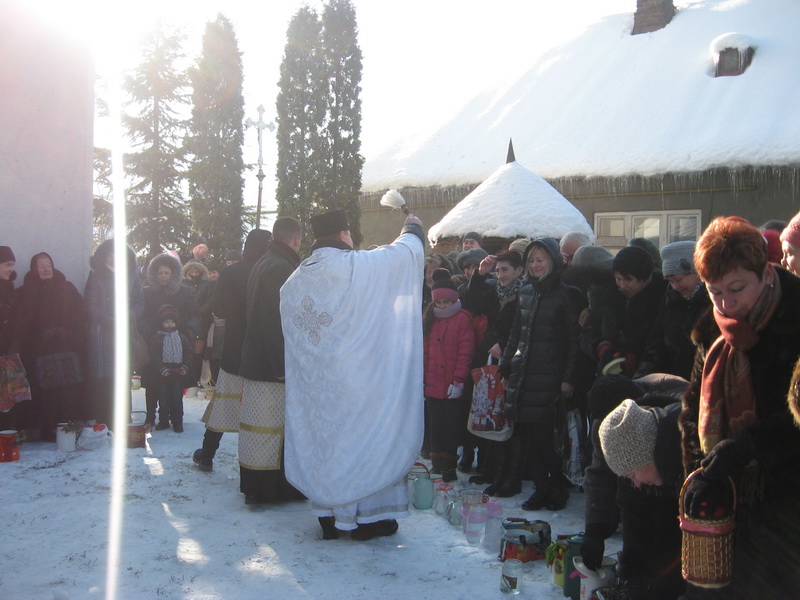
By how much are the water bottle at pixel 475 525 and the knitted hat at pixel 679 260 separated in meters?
1.83

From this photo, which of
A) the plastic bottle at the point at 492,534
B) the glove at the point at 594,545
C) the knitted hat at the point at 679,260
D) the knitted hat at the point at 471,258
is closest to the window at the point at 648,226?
the knitted hat at the point at 471,258

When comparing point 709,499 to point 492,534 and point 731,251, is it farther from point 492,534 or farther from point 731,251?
point 492,534

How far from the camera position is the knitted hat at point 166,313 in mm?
7949

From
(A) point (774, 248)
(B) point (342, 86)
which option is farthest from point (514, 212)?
(B) point (342, 86)

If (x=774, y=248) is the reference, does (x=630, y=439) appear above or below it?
below

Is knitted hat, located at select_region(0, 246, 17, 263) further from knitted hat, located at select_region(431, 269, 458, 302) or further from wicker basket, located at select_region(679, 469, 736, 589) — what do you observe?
wicker basket, located at select_region(679, 469, 736, 589)

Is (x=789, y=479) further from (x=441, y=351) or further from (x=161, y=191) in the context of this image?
(x=161, y=191)

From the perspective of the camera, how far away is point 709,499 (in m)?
2.46

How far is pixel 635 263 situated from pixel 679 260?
1.32 feet

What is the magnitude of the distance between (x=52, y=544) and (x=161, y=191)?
21080 millimetres

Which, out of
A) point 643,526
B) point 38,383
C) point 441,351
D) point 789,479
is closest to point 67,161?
point 38,383

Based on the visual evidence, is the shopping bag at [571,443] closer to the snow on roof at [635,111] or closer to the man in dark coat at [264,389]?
the man in dark coat at [264,389]

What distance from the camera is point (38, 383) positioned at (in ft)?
23.8

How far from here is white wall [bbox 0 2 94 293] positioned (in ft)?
24.6
